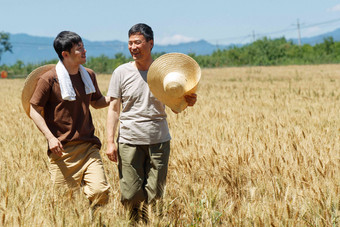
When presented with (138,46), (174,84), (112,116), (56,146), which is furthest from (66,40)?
(174,84)

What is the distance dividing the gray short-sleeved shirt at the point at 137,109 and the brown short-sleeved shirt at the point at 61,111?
0.29 metres

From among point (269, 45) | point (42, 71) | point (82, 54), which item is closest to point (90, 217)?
point (82, 54)

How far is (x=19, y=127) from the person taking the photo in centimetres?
674

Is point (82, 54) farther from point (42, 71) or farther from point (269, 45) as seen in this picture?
point (269, 45)

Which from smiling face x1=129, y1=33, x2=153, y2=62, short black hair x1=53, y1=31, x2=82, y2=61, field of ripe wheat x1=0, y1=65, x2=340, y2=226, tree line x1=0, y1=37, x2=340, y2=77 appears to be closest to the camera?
field of ripe wheat x1=0, y1=65, x2=340, y2=226

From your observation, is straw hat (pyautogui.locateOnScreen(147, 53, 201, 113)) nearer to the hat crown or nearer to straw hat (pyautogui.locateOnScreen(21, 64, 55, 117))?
the hat crown

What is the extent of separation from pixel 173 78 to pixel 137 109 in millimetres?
370

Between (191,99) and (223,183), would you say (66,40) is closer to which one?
(191,99)

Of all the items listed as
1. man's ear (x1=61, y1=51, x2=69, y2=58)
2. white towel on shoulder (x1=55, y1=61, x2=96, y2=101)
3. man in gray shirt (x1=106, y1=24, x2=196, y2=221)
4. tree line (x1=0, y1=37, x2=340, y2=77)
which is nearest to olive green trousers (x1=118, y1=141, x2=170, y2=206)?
man in gray shirt (x1=106, y1=24, x2=196, y2=221)

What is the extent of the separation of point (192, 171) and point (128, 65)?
1.14 metres

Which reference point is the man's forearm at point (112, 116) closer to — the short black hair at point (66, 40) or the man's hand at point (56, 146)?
the man's hand at point (56, 146)

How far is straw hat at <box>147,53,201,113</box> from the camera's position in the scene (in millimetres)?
3041

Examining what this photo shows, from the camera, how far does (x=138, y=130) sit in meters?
3.14

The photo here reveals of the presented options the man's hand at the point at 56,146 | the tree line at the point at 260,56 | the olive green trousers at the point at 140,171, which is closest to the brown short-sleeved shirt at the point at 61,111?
the man's hand at the point at 56,146
